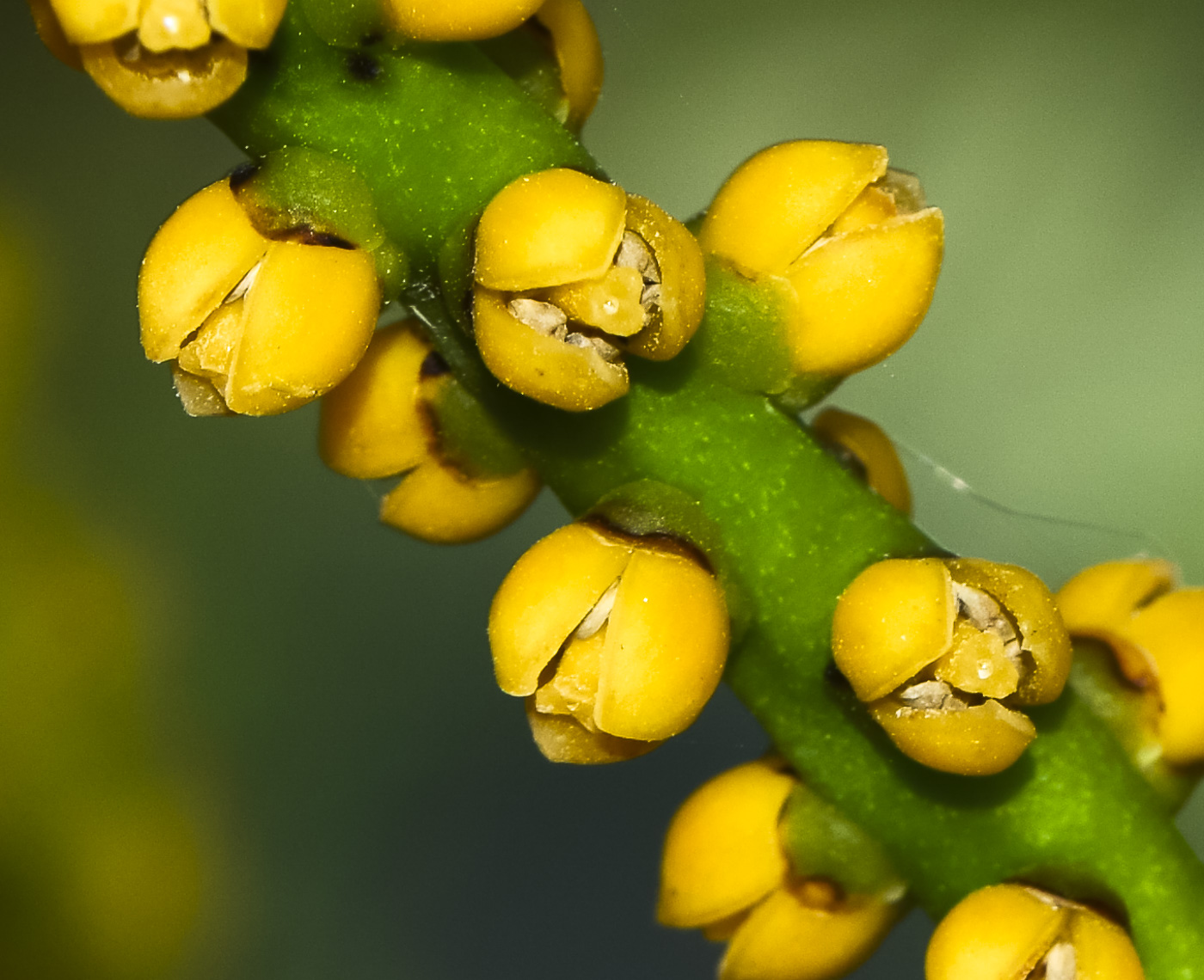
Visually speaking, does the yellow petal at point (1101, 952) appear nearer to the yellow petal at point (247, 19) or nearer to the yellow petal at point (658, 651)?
the yellow petal at point (658, 651)

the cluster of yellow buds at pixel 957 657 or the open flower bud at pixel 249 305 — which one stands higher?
the open flower bud at pixel 249 305

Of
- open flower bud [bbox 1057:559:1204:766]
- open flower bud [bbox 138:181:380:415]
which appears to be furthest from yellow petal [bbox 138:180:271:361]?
open flower bud [bbox 1057:559:1204:766]

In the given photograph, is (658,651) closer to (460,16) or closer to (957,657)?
(957,657)

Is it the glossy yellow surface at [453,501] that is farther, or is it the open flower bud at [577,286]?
the glossy yellow surface at [453,501]

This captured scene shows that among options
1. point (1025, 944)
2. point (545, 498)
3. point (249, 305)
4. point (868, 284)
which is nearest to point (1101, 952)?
point (1025, 944)

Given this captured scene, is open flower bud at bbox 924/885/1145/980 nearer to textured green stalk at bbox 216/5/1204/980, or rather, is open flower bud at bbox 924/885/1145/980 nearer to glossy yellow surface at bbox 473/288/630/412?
textured green stalk at bbox 216/5/1204/980

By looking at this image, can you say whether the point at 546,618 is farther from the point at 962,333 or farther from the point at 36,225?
the point at 36,225

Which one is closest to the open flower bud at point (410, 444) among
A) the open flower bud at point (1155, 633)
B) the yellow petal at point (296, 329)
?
the yellow petal at point (296, 329)
